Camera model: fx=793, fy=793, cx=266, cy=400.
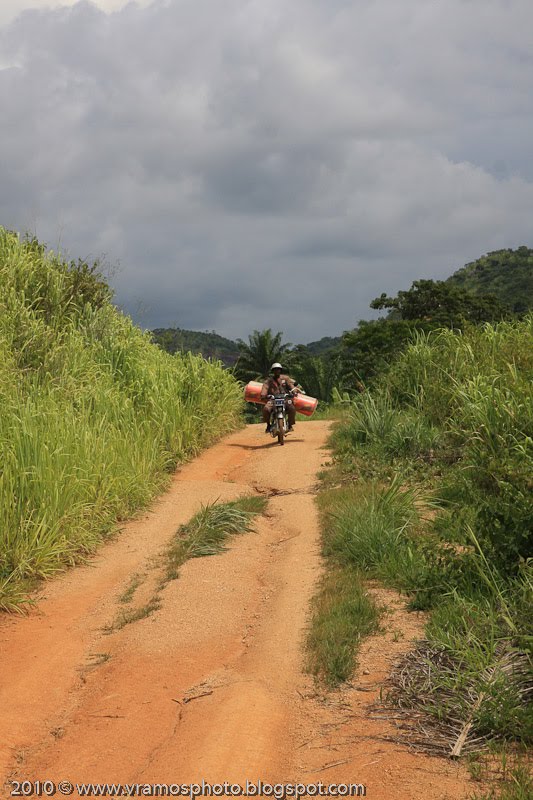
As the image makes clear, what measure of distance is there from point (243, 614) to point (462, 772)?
299 cm

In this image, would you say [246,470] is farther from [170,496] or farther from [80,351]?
[80,351]

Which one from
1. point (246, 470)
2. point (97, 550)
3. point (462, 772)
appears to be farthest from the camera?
point (246, 470)

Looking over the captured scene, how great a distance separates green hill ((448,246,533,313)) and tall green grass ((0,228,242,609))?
135ft

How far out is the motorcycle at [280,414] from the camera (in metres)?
14.7

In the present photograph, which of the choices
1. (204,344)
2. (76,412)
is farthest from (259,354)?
(76,412)

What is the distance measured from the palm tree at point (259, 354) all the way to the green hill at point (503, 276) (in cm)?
1974

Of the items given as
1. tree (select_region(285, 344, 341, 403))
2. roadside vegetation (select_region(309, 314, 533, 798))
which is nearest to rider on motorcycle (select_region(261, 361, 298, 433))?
roadside vegetation (select_region(309, 314, 533, 798))

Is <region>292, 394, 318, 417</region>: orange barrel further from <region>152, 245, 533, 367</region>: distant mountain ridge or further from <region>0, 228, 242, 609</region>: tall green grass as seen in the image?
<region>152, 245, 533, 367</region>: distant mountain ridge

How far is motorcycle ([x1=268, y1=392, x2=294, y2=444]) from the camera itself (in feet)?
48.4

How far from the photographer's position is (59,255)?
630 inches

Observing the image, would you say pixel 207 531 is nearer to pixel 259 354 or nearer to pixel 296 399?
pixel 296 399

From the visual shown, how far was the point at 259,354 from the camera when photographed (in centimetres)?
4038

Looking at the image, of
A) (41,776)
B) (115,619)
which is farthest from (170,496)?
(41,776)

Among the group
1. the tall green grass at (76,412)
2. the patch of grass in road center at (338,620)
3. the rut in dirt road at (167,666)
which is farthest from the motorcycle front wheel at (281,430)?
the patch of grass in road center at (338,620)
